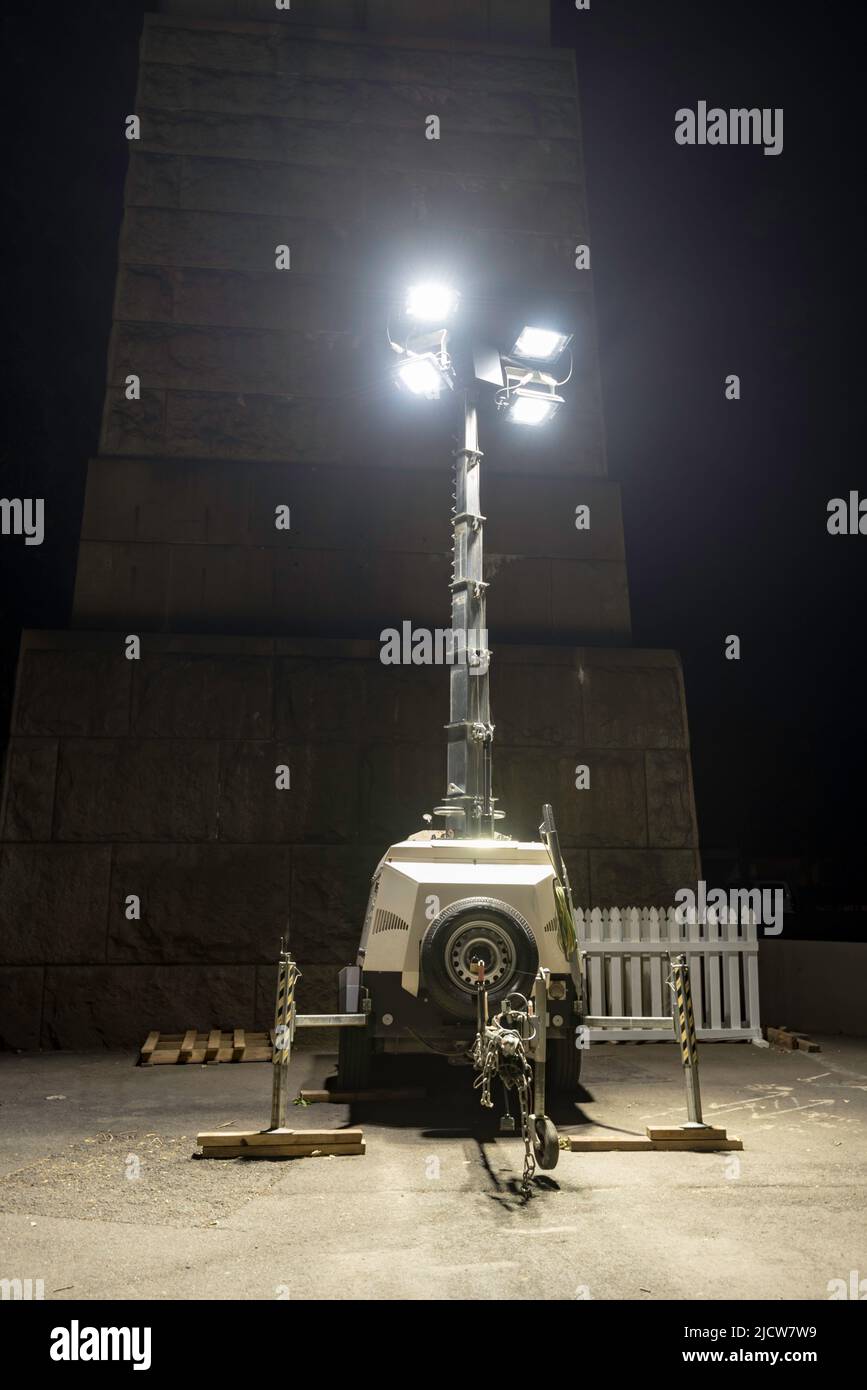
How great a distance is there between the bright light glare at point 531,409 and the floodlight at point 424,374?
2.83 feet

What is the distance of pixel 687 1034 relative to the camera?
24.2 feet

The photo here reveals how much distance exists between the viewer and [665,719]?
13.5 m

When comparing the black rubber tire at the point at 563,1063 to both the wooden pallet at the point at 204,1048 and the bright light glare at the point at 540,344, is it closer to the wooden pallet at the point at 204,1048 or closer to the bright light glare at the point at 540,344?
the wooden pallet at the point at 204,1048

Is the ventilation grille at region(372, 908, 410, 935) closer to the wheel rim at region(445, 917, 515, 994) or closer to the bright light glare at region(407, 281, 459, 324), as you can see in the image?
the wheel rim at region(445, 917, 515, 994)

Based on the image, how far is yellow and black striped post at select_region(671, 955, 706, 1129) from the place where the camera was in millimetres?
7262

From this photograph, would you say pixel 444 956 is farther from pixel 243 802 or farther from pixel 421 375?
pixel 421 375

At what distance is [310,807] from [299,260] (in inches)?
325

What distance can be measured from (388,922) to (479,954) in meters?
0.89

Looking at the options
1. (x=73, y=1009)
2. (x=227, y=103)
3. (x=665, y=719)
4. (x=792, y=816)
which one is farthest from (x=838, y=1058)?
(x=792, y=816)

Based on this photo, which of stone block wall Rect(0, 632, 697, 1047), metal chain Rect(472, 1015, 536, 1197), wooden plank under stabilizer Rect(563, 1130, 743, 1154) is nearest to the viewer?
metal chain Rect(472, 1015, 536, 1197)

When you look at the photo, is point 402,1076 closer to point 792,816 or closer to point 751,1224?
point 751,1224

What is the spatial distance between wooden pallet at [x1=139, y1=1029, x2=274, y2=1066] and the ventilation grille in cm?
286

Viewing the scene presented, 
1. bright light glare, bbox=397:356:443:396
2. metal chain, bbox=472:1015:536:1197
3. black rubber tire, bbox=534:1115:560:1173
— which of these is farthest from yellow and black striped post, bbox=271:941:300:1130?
bright light glare, bbox=397:356:443:396

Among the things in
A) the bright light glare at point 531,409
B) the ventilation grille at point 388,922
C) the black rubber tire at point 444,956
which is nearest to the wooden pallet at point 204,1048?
the ventilation grille at point 388,922
